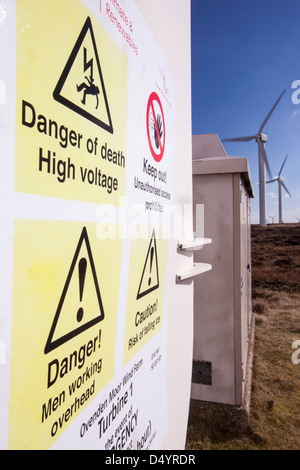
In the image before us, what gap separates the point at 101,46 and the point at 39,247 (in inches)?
24.2

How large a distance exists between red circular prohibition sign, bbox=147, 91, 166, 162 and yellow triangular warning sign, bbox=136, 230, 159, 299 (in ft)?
1.14

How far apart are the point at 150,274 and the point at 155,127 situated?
0.60 metres

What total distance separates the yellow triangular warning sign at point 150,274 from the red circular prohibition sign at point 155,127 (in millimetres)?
348

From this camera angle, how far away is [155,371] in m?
1.35

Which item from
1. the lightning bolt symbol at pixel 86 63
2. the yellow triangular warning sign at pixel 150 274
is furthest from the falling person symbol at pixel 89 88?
the yellow triangular warning sign at pixel 150 274

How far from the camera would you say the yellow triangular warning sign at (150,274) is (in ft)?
4.05

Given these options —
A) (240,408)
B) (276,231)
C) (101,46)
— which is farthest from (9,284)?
(276,231)

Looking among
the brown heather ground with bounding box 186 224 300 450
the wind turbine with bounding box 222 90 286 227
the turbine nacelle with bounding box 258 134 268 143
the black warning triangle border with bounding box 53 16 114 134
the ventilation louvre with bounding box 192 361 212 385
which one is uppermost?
the turbine nacelle with bounding box 258 134 268 143

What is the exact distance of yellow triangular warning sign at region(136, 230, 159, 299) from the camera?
1236 millimetres

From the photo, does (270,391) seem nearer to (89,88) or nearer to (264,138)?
(89,88)

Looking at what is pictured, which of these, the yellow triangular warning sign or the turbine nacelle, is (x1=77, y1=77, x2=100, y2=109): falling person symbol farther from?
the turbine nacelle

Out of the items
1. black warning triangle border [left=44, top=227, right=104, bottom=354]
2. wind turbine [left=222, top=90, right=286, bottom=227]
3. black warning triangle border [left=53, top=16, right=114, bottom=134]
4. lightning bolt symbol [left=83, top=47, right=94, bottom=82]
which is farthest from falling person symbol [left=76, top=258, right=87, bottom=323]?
wind turbine [left=222, top=90, right=286, bottom=227]

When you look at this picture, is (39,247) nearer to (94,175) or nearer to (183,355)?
(94,175)

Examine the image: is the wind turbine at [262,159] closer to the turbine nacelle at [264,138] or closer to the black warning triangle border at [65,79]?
the turbine nacelle at [264,138]
